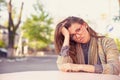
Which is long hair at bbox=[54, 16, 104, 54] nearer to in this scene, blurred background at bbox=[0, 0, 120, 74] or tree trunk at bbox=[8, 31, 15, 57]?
blurred background at bbox=[0, 0, 120, 74]

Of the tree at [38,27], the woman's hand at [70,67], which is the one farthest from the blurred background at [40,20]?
the woman's hand at [70,67]

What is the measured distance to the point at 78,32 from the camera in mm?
1866

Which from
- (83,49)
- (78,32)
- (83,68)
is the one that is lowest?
(83,68)

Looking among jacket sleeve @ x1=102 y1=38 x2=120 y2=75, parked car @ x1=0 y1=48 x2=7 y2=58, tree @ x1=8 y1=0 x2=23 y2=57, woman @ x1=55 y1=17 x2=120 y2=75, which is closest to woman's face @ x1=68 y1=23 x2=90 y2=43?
woman @ x1=55 y1=17 x2=120 y2=75

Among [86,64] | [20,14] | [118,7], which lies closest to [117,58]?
[86,64]

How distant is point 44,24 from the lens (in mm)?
1929

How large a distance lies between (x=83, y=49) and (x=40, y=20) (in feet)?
1.11

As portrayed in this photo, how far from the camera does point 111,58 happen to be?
1.82 m

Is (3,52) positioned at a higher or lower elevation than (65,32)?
lower

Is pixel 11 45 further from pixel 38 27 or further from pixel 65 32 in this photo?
pixel 65 32

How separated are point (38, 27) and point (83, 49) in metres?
0.32

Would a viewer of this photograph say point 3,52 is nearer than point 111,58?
No

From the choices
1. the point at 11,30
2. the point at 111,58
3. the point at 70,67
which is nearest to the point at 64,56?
the point at 70,67

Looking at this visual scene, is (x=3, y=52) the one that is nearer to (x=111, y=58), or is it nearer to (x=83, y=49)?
(x=83, y=49)
